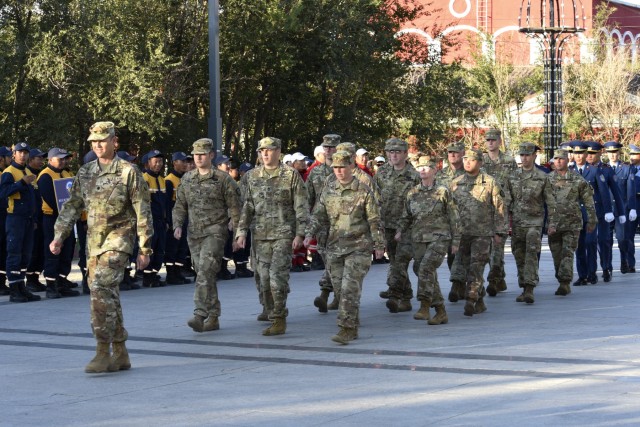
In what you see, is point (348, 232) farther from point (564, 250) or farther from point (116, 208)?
point (564, 250)

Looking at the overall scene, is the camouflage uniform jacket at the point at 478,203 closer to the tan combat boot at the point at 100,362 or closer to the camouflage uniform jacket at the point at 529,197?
the camouflage uniform jacket at the point at 529,197

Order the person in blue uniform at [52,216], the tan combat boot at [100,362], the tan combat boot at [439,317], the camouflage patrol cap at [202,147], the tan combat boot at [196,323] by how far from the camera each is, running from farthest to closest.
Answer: the person in blue uniform at [52,216] → the tan combat boot at [439,317] → the camouflage patrol cap at [202,147] → the tan combat boot at [196,323] → the tan combat boot at [100,362]

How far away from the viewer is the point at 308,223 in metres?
12.8

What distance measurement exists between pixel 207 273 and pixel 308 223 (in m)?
1.25

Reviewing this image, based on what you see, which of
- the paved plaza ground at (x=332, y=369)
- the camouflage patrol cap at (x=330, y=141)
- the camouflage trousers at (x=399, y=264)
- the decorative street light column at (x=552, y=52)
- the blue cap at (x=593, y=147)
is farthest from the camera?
the decorative street light column at (x=552, y=52)

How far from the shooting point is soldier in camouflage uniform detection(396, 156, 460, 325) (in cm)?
1364

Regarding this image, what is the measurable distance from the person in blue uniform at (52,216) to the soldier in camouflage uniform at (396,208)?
4768mm

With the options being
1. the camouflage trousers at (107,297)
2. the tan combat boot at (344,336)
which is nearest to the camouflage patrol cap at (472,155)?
the tan combat boot at (344,336)

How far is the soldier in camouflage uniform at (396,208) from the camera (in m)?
14.6

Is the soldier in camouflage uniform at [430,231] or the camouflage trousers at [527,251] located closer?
the soldier in camouflage uniform at [430,231]

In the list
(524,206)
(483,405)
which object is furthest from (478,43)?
(483,405)

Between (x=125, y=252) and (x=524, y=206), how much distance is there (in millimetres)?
7050

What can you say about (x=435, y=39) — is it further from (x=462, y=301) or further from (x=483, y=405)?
(x=483, y=405)

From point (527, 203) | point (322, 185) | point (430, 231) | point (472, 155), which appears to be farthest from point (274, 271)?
point (527, 203)
